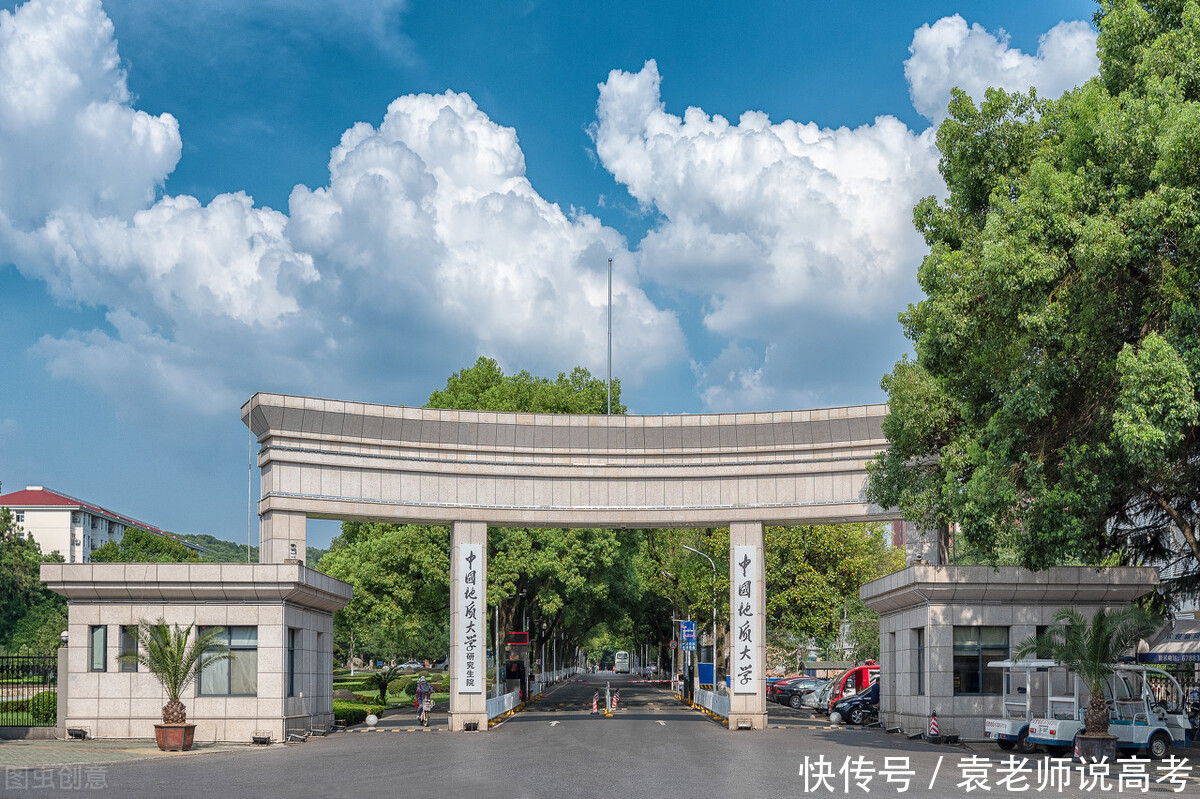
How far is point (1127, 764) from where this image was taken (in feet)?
74.6

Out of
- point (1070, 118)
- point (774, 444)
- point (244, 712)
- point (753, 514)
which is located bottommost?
point (244, 712)

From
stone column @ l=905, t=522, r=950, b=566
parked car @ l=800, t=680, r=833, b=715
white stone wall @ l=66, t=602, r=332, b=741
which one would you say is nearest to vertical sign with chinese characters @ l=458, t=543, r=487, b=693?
white stone wall @ l=66, t=602, r=332, b=741

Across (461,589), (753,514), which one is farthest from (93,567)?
(753,514)

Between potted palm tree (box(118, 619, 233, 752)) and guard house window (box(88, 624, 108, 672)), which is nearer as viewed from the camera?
potted palm tree (box(118, 619, 233, 752))

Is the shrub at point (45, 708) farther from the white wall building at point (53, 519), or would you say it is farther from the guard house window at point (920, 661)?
the white wall building at point (53, 519)

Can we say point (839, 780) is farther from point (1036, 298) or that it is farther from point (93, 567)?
point (93, 567)

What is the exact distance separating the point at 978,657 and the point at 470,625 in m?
14.9

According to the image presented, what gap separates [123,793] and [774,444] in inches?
876

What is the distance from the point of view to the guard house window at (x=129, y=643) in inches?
1157

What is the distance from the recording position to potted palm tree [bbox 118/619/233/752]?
26609 millimetres

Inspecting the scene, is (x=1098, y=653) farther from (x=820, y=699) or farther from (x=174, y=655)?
(x=820, y=699)

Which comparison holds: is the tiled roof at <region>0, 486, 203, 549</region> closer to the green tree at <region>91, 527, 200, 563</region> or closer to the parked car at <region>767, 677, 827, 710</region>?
the green tree at <region>91, 527, 200, 563</region>

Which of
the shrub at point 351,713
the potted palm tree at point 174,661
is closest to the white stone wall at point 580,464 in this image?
the potted palm tree at point 174,661

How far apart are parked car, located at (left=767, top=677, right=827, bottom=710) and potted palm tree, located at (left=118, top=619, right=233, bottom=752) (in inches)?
1196
